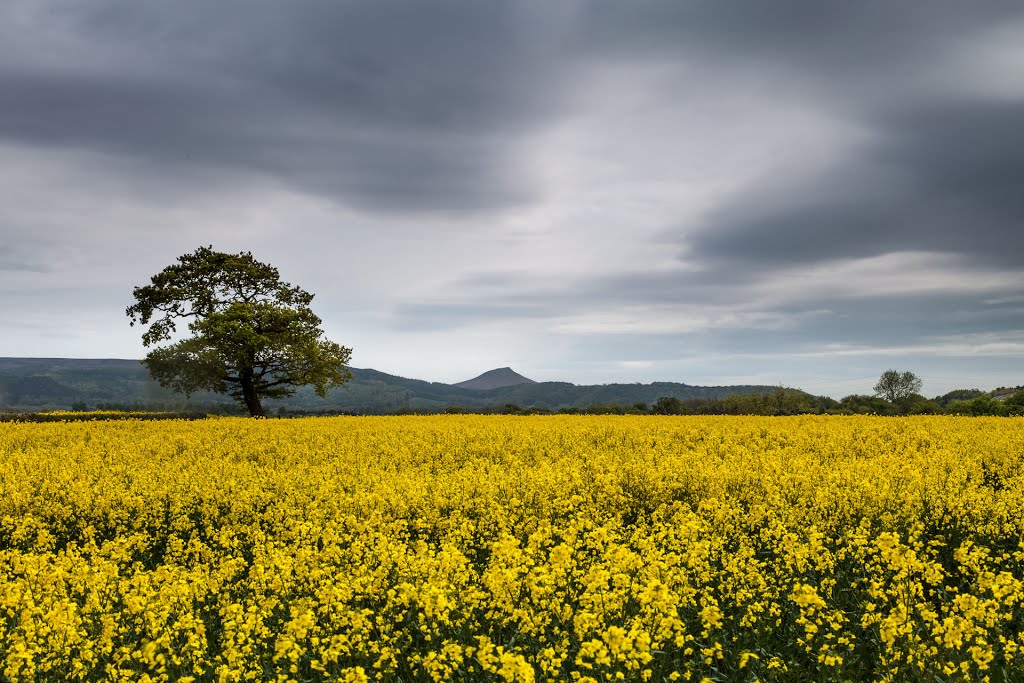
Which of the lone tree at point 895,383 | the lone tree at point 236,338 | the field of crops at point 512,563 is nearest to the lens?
the field of crops at point 512,563

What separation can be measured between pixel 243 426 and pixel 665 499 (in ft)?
73.1

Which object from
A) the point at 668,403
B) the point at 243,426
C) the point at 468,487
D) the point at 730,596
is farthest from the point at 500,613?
the point at 668,403

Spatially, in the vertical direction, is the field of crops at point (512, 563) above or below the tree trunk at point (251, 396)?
below

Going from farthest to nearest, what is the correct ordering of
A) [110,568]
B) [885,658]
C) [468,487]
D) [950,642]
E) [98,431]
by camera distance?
[98,431] < [468,487] < [110,568] < [885,658] < [950,642]

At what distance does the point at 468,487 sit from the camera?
1410 cm

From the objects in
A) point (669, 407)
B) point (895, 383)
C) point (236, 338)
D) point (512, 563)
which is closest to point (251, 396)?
point (236, 338)

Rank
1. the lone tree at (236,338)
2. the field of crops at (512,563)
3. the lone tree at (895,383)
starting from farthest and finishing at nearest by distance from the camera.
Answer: the lone tree at (895,383)
the lone tree at (236,338)
the field of crops at (512,563)

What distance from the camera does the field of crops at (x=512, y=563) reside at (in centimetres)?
662

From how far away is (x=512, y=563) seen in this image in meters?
7.93

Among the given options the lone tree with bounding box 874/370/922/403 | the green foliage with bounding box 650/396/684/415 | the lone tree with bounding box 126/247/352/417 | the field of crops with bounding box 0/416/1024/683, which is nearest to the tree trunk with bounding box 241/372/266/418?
the lone tree with bounding box 126/247/352/417

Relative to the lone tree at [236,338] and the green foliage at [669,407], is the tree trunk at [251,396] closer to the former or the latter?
the lone tree at [236,338]

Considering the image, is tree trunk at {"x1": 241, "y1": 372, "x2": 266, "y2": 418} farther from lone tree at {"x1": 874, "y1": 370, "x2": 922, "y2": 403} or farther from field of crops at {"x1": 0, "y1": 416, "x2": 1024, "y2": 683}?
lone tree at {"x1": 874, "y1": 370, "x2": 922, "y2": 403}

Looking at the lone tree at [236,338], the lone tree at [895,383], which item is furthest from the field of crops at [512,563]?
the lone tree at [895,383]

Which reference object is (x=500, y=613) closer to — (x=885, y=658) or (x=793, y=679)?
(x=793, y=679)
